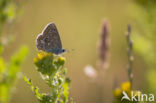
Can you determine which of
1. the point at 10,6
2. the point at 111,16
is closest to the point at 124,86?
the point at 10,6

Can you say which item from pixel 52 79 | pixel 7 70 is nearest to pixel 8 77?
pixel 7 70

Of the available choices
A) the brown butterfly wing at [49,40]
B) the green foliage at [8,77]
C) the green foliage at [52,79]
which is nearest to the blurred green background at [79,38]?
the green foliage at [8,77]

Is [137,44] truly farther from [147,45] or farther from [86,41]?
[86,41]

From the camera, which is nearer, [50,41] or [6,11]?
[50,41]

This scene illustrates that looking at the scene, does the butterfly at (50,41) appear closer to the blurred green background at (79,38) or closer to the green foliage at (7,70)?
the green foliage at (7,70)

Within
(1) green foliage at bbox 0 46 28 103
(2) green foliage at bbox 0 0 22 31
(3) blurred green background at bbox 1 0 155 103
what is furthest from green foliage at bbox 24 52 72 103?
Result: (3) blurred green background at bbox 1 0 155 103

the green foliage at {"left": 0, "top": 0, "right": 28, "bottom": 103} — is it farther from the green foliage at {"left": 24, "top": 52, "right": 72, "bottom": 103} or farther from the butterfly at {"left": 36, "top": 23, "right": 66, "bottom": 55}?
the green foliage at {"left": 24, "top": 52, "right": 72, "bottom": 103}

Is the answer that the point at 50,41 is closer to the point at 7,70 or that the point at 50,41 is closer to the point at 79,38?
the point at 7,70
